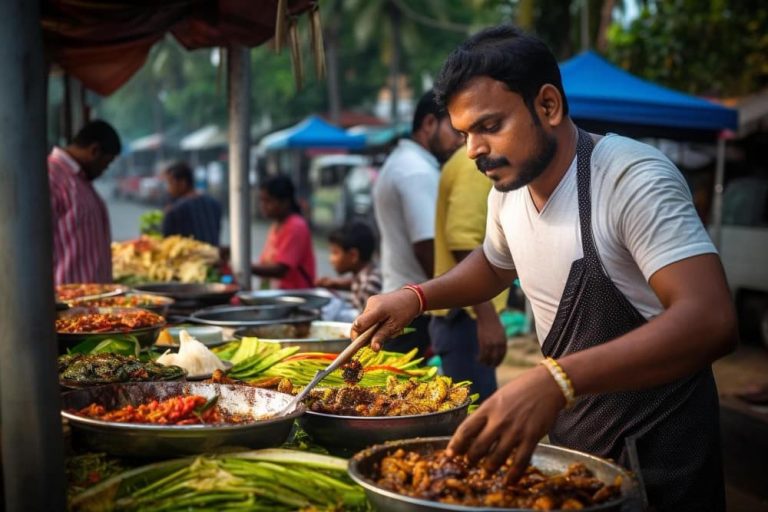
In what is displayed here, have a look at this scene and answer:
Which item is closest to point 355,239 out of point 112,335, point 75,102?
point 112,335

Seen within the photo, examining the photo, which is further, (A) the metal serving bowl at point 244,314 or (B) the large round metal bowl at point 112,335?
(A) the metal serving bowl at point 244,314

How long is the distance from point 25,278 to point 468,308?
345 cm

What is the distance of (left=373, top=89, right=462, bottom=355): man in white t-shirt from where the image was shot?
514 centimetres

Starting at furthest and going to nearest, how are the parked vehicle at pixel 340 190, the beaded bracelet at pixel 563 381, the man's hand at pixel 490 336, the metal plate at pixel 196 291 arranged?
the parked vehicle at pixel 340 190 → the metal plate at pixel 196 291 → the man's hand at pixel 490 336 → the beaded bracelet at pixel 563 381

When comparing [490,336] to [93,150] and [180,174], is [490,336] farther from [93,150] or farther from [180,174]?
[180,174]

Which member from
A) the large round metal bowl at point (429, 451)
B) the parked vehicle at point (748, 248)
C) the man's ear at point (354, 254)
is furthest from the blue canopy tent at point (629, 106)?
the large round metal bowl at point (429, 451)

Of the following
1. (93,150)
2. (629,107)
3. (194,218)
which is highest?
(629,107)


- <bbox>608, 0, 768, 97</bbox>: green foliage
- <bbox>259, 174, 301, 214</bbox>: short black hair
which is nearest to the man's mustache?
<bbox>259, 174, 301, 214</bbox>: short black hair

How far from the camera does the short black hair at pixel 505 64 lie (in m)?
2.36

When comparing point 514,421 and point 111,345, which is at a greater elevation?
point 514,421

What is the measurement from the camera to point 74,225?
20.0ft

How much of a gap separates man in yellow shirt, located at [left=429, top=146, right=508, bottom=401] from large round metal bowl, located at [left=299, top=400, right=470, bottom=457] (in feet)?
7.68

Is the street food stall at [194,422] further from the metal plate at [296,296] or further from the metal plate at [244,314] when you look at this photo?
the metal plate at [296,296]

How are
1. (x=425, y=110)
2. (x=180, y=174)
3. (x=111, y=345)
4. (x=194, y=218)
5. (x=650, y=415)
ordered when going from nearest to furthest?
(x=650, y=415), (x=111, y=345), (x=425, y=110), (x=194, y=218), (x=180, y=174)
